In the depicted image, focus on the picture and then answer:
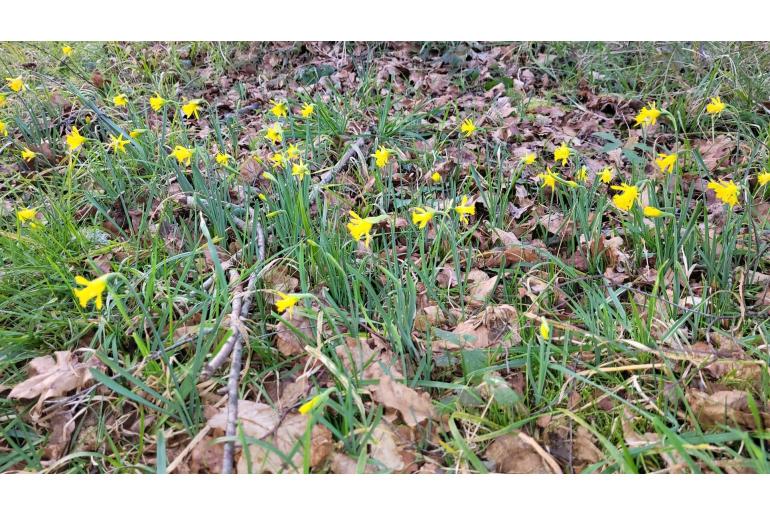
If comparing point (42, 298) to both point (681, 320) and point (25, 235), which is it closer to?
point (25, 235)

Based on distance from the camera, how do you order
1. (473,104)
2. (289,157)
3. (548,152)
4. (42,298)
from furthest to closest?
(473,104) < (548,152) < (289,157) < (42,298)

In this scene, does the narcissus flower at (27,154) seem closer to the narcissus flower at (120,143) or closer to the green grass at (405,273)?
the green grass at (405,273)

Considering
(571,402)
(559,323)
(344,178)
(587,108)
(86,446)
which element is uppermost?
(587,108)

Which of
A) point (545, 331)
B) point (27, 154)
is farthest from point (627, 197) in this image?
point (27, 154)

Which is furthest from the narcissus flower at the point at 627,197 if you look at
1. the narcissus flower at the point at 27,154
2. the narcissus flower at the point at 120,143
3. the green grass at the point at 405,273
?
the narcissus flower at the point at 27,154

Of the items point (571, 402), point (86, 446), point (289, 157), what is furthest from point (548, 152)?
point (86, 446)

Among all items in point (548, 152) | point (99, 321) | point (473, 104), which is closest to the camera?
point (99, 321)

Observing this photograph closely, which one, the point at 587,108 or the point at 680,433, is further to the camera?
the point at 587,108
